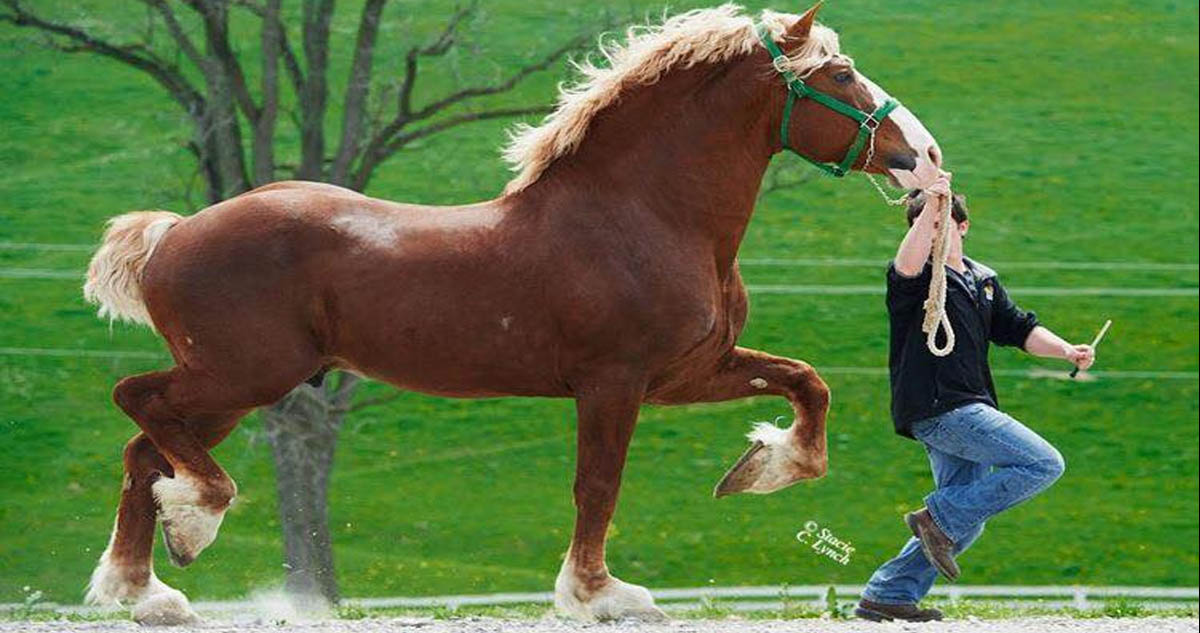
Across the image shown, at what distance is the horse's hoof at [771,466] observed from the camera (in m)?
7.37

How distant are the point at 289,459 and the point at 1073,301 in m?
11.5

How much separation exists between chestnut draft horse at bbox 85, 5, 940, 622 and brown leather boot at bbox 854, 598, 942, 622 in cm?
114

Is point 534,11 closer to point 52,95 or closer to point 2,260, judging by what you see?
point 52,95

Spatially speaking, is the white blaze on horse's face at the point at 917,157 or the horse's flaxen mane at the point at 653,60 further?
the horse's flaxen mane at the point at 653,60

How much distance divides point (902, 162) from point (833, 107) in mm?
324

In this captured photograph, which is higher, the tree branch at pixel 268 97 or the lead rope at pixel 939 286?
the lead rope at pixel 939 286

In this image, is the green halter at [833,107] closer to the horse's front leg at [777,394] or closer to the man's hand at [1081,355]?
the horse's front leg at [777,394]

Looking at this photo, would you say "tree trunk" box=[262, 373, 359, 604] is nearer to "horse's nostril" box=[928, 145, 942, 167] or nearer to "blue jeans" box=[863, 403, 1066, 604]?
"blue jeans" box=[863, 403, 1066, 604]

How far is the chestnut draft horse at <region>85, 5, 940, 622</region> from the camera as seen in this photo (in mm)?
6836

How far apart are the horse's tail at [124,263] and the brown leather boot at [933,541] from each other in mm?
3000

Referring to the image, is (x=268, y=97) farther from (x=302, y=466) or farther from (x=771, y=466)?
(x=771, y=466)

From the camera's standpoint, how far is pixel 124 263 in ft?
23.6

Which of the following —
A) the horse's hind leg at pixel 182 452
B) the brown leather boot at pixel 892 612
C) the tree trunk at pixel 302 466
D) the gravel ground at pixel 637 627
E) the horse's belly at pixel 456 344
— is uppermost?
the horse's belly at pixel 456 344

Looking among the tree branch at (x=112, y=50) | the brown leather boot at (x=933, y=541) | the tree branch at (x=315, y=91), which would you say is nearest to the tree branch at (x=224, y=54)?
the tree branch at (x=112, y=50)
